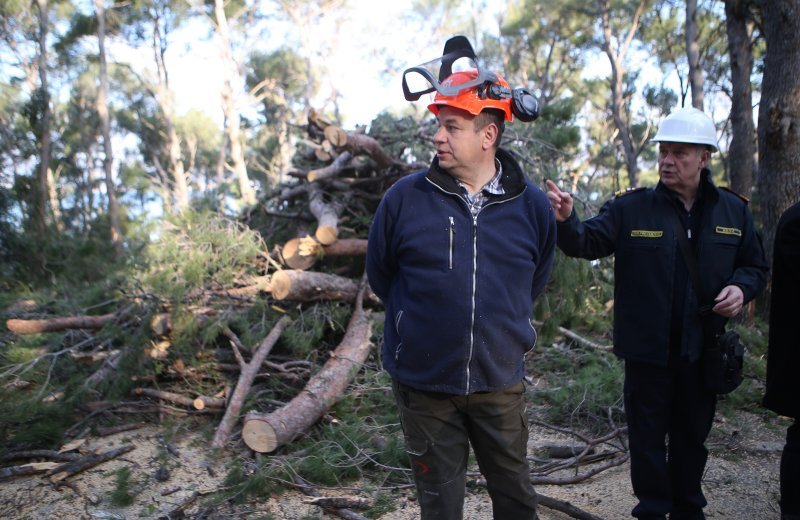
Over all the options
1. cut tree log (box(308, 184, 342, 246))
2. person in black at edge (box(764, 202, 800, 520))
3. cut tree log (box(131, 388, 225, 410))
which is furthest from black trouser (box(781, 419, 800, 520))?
cut tree log (box(308, 184, 342, 246))

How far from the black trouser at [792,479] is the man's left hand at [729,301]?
0.48m

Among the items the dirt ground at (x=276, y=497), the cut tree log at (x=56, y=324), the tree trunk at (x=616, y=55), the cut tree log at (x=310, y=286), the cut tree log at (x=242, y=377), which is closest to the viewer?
the dirt ground at (x=276, y=497)

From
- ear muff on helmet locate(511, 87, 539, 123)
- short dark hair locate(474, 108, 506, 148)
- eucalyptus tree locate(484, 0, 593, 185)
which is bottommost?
short dark hair locate(474, 108, 506, 148)

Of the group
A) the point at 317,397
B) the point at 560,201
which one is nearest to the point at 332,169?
the point at 317,397

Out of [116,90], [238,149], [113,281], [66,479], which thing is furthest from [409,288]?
[116,90]

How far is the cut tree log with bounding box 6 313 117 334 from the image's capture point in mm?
4746

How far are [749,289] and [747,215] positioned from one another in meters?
0.39

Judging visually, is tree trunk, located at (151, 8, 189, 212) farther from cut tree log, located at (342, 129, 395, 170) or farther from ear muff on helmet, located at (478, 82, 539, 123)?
ear muff on helmet, located at (478, 82, 539, 123)

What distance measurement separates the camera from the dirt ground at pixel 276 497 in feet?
10.1

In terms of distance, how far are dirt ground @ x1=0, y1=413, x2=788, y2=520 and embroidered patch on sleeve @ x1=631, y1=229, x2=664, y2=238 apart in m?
1.44

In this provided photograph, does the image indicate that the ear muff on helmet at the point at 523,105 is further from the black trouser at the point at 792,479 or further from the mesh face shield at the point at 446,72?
A: the black trouser at the point at 792,479

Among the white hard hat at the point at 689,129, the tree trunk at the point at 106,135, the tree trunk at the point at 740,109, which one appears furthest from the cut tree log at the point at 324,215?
the tree trunk at the point at 106,135

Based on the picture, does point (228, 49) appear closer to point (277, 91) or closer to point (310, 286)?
point (277, 91)

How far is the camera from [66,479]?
3451mm
